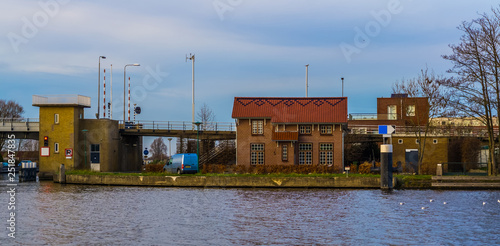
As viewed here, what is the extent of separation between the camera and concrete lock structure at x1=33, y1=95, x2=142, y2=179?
210ft

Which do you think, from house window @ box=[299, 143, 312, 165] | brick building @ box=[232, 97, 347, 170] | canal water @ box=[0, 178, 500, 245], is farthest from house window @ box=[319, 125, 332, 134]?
canal water @ box=[0, 178, 500, 245]

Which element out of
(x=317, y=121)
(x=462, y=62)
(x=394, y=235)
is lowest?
(x=394, y=235)

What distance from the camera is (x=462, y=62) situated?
161 feet

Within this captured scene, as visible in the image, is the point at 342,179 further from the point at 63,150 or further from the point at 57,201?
the point at 63,150

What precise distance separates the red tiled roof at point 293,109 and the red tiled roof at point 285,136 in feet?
4.29

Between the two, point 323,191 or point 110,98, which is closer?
point 323,191

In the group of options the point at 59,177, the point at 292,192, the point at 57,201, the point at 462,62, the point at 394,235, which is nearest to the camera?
the point at 394,235

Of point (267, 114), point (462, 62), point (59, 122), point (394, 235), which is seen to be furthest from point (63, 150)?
point (394, 235)

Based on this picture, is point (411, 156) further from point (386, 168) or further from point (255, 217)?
point (255, 217)

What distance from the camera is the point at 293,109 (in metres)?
61.7

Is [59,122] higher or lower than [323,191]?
higher

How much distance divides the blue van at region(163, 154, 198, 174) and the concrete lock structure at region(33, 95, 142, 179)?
12173 millimetres

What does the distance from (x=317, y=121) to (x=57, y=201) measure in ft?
94.0

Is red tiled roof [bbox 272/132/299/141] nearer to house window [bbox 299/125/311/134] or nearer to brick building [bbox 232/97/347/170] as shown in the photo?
brick building [bbox 232/97/347/170]
